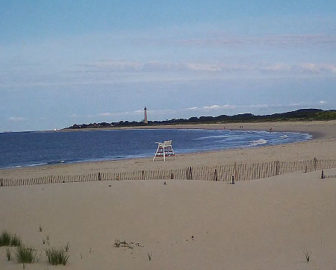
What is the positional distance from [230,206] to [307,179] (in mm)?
3733

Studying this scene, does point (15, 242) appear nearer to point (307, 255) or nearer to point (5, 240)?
point (5, 240)

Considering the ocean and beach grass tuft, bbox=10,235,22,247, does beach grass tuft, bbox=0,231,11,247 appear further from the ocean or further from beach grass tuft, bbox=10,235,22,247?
the ocean

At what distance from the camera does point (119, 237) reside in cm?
1040

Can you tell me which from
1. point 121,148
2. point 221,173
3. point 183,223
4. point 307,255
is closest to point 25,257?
point 307,255

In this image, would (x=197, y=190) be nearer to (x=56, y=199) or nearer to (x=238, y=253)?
(x=56, y=199)

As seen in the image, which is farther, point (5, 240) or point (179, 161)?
point (179, 161)

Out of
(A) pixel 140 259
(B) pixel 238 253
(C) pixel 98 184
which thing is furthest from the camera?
(C) pixel 98 184

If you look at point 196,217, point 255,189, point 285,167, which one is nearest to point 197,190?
point 255,189

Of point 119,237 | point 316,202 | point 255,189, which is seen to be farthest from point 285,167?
point 119,237

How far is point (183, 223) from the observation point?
11.5 metres

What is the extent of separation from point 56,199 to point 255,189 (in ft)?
19.5

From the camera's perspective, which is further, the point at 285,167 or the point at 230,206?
the point at 285,167

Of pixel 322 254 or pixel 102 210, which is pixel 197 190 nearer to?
pixel 102 210

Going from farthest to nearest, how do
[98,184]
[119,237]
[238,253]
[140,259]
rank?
1. [98,184]
2. [119,237]
3. [238,253]
4. [140,259]
